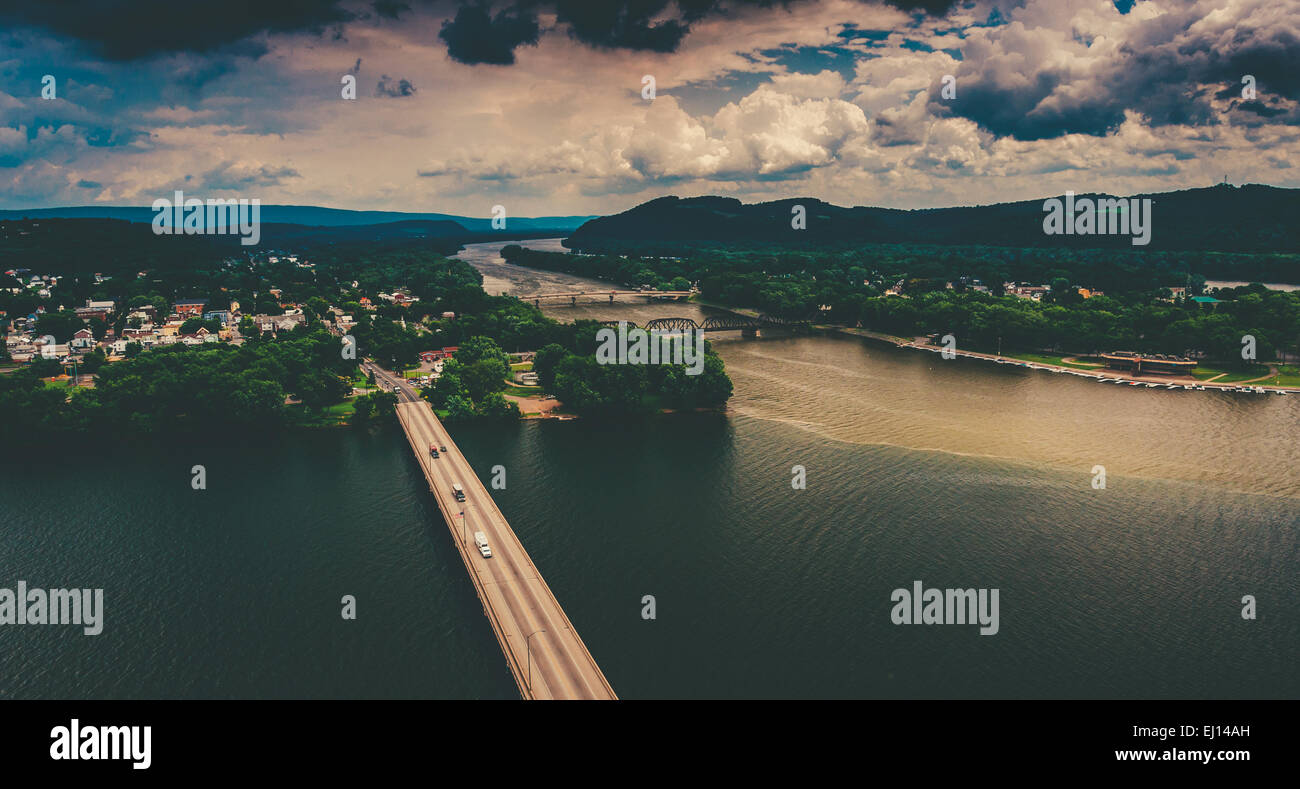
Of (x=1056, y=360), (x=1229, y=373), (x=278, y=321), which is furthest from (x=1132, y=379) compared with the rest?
(x=278, y=321)

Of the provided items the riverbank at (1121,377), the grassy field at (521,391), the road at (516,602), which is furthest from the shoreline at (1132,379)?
the road at (516,602)

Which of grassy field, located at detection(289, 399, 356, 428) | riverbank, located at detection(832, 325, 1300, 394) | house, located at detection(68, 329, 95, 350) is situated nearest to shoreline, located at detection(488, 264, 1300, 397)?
riverbank, located at detection(832, 325, 1300, 394)

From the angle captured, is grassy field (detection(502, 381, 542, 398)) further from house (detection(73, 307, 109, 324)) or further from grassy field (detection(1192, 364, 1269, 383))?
house (detection(73, 307, 109, 324))

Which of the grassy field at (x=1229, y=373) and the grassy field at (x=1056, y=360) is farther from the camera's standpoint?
the grassy field at (x=1056, y=360)

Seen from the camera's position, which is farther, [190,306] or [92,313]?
[190,306]

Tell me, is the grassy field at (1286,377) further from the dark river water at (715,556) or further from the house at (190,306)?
the house at (190,306)

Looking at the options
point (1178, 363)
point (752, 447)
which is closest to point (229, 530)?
point (752, 447)

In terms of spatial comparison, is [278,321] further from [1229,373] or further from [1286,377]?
[1286,377]
